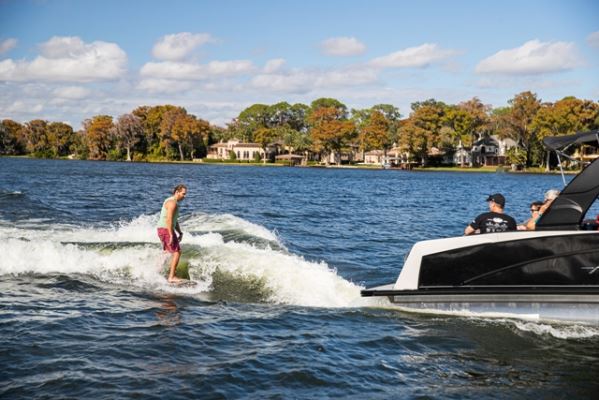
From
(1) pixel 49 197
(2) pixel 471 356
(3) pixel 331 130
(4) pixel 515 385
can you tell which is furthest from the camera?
(3) pixel 331 130

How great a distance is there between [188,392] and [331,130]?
417 feet

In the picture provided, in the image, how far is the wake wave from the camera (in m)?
11.5

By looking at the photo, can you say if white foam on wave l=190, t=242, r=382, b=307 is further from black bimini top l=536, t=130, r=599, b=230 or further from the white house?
the white house

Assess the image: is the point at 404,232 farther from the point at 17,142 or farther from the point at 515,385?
the point at 17,142

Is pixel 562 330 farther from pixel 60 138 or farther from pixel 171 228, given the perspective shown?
pixel 60 138

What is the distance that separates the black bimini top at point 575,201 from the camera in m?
9.15

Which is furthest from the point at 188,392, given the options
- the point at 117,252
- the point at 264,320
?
the point at 117,252

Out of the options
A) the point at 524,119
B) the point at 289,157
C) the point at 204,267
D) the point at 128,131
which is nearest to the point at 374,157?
the point at 289,157

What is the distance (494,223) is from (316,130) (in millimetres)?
125917

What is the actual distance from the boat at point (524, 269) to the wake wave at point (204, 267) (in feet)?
5.22

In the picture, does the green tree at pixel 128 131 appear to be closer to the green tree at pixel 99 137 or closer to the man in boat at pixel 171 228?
the green tree at pixel 99 137

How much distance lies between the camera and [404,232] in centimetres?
2302

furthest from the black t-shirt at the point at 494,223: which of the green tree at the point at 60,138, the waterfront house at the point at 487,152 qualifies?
the green tree at the point at 60,138

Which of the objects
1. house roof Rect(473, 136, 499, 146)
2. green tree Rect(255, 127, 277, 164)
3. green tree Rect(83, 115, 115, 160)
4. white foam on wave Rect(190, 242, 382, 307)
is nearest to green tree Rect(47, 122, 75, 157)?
green tree Rect(83, 115, 115, 160)
